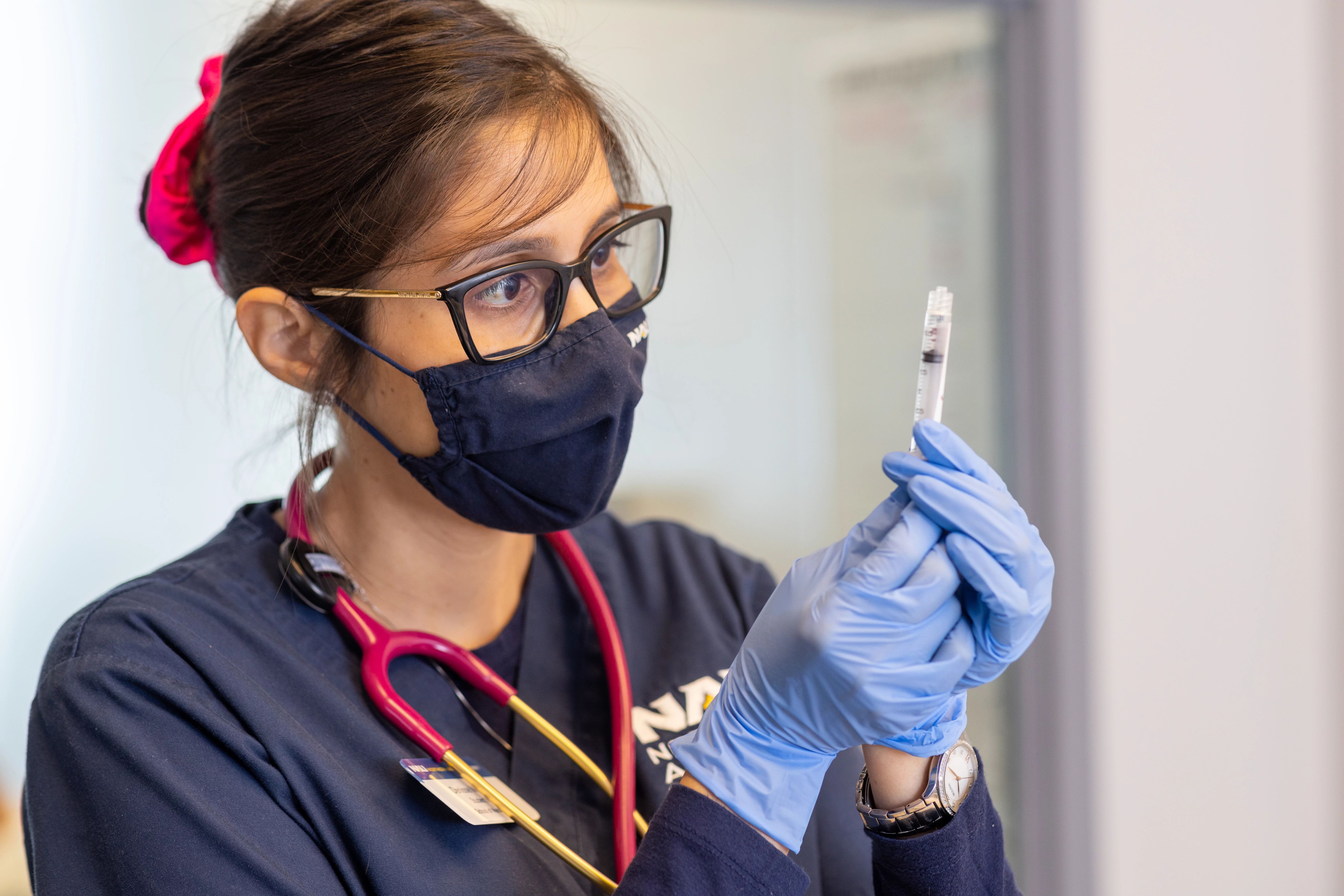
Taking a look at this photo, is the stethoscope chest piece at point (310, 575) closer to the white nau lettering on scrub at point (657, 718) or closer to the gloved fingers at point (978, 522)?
the white nau lettering on scrub at point (657, 718)

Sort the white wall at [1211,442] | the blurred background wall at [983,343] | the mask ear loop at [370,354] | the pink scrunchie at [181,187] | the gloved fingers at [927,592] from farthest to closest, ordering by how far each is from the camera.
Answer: the white wall at [1211,442], the blurred background wall at [983,343], the pink scrunchie at [181,187], the mask ear loop at [370,354], the gloved fingers at [927,592]

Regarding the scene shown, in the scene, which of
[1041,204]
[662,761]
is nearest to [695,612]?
[662,761]

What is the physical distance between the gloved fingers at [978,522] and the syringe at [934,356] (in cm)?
5

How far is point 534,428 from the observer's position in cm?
99

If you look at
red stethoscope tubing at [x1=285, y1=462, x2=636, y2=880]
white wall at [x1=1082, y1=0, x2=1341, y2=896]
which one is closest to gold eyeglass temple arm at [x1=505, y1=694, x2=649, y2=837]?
red stethoscope tubing at [x1=285, y1=462, x2=636, y2=880]

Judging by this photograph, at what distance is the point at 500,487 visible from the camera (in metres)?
1.02

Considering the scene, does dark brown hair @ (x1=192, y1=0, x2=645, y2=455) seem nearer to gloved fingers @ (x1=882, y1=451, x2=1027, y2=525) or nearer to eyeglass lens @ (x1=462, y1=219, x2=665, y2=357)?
eyeglass lens @ (x1=462, y1=219, x2=665, y2=357)

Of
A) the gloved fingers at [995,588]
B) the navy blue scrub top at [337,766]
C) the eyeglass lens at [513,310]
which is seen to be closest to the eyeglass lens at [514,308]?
the eyeglass lens at [513,310]

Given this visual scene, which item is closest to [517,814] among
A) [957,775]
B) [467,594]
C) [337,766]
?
[337,766]

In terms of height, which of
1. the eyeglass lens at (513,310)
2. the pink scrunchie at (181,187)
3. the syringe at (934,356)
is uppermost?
the pink scrunchie at (181,187)

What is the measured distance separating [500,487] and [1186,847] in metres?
1.67

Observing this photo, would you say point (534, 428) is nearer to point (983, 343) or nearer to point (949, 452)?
point (949, 452)

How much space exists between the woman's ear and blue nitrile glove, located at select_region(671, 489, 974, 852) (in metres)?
0.57

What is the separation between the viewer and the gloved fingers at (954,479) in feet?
2.60
